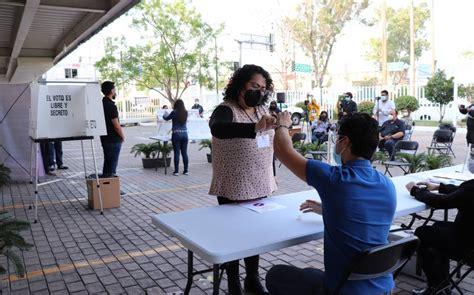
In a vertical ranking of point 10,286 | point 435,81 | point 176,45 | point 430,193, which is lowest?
point 10,286

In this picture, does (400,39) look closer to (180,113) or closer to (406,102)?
(406,102)

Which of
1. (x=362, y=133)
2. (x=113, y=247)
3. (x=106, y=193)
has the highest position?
(x=362, y=133)

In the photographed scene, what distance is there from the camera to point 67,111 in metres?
5.68

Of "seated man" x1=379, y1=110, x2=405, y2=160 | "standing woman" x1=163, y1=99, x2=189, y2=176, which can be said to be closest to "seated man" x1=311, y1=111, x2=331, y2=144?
"seated man" x1=379, y1=110, x2=405, y2=160

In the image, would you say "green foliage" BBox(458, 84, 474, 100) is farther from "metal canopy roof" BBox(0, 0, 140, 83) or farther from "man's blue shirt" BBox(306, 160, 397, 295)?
"man's blue shirt" BBox(306, 160, 397, 295)

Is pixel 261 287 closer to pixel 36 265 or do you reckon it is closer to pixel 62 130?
pixel 36 265

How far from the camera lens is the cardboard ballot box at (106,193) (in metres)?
5.95

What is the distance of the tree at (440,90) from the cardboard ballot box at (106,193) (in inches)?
648

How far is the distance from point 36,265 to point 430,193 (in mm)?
3485

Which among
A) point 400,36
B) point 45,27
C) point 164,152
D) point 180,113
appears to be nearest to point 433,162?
point 180,113

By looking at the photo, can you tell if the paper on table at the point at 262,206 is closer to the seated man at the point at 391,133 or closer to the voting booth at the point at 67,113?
the voting booth at the point at 67,113

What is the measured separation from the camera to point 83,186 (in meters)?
7.81

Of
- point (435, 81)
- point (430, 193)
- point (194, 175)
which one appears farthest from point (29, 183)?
point (435, 81)

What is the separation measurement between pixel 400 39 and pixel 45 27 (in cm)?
4396
